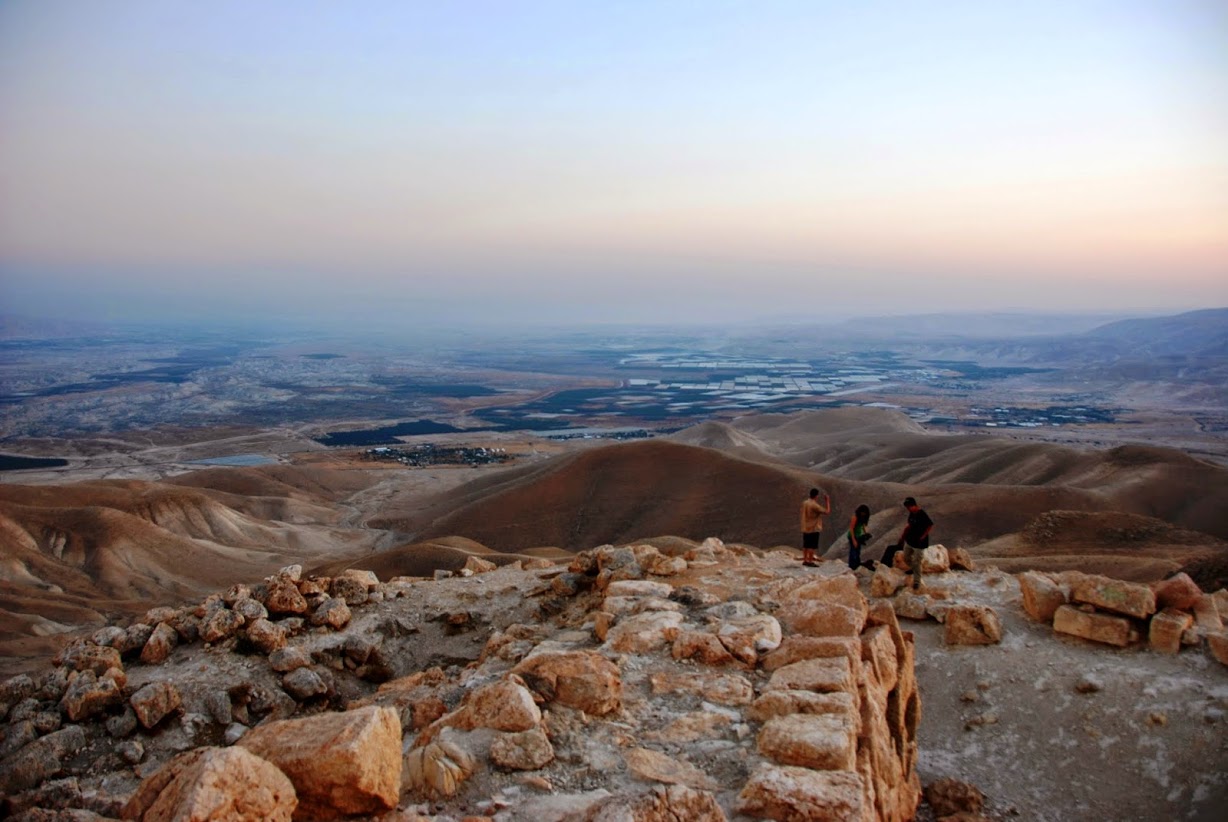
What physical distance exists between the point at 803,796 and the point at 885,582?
22.5 feet

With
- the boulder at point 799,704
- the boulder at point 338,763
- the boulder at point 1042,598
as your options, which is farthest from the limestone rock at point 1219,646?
the boulder at point 338,763

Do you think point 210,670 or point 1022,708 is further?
point 210,670

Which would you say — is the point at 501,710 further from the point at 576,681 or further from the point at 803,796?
the point at 803,796

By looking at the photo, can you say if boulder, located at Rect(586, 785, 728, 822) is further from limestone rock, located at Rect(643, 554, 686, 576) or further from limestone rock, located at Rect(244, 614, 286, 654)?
limestone rock, located at Rect(643, 554, 686, 576)

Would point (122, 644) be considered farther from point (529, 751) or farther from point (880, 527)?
point (880, 527)

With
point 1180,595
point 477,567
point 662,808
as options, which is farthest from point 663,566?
point 662,808

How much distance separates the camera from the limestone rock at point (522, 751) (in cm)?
539

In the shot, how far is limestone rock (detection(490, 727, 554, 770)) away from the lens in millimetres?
5391

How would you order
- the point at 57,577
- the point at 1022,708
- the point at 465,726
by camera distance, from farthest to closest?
the point at 57,577, the point at 1022,708, the point at 465,726

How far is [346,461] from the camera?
232 ft

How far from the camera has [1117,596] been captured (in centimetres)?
926

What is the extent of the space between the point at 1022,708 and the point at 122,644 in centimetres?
1089

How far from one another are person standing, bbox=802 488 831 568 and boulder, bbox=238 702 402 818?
8517mm

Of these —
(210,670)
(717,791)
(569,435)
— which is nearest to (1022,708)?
(717,791)
